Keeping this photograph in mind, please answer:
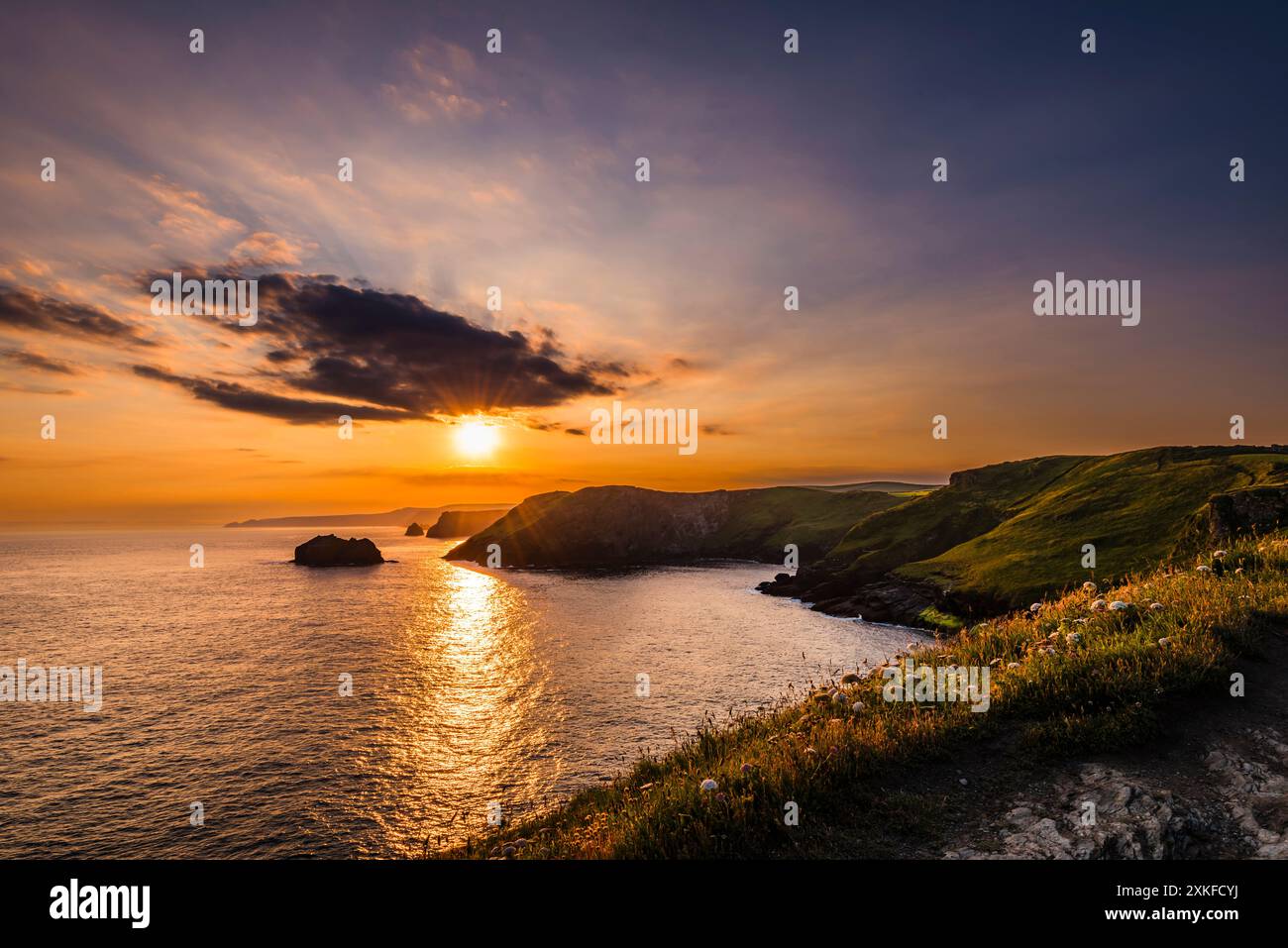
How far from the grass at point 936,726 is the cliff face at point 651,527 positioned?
15015 cm

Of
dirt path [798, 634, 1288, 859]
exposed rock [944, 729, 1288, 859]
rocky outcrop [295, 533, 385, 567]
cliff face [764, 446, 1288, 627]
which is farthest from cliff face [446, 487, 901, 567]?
exposed rock [944, 729, 1288, 859]

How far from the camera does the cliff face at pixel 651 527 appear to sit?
170625mm

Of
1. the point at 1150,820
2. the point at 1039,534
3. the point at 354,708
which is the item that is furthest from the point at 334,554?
the point at 1150,820

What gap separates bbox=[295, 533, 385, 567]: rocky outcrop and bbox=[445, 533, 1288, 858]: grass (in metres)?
167

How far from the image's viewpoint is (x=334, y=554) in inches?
6186

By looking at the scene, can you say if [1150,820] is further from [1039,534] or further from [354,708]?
[1039,534]

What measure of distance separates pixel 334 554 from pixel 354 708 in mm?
136887

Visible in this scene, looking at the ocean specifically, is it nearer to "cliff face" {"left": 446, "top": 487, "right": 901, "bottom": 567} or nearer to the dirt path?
the dirt path

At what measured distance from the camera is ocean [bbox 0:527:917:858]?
25.0m

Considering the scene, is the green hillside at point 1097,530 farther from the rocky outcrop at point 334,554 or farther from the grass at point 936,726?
the rocky outcrop at point 334,554

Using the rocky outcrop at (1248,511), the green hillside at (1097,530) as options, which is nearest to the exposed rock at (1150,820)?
the rocky outcrop at (1248,511)

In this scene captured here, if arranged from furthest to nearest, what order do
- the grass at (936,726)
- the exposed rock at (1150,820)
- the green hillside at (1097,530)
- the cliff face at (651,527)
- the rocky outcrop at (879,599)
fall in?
the cliff face at (651,527) < the rocky outcrop at (879,599) < the green hillside at (1097,530) < the grass at (936,726) < the exposed rock at (1150,820)

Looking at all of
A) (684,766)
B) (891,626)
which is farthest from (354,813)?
(891,626)
